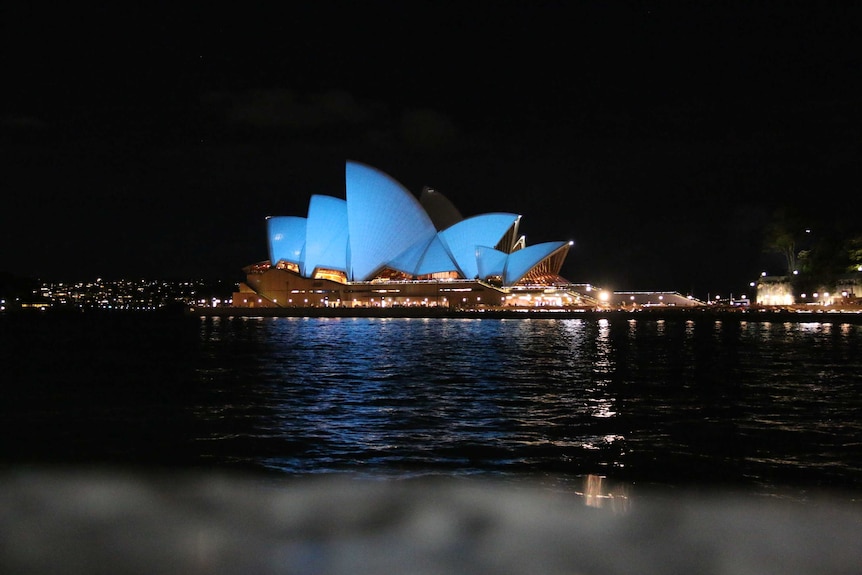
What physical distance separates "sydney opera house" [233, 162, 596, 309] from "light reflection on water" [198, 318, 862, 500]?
4203 centimetres

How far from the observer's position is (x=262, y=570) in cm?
294

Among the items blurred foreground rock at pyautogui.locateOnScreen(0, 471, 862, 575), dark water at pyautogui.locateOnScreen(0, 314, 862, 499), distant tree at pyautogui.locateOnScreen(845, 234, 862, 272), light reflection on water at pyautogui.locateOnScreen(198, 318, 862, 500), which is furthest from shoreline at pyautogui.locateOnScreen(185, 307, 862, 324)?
blurred foreground rock at pyautogui.locateOnScreen(0, 471, 862, 575)

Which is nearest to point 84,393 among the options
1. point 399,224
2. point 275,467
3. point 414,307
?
point 275,467

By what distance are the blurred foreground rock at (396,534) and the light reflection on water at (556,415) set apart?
201 centimetres

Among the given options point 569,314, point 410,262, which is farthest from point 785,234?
point 410,262

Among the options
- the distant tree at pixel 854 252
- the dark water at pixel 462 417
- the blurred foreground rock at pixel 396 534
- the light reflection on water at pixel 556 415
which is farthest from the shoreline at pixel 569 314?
the blurred foreground rock at pixel 396 534

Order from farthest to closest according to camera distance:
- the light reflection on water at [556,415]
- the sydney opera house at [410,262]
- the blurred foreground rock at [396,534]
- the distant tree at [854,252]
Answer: the sydney opera house at [410,262]
the distant tree at [854,252]
the light reflection on water at [556,415]
the blurred foreground rock at [396,534]

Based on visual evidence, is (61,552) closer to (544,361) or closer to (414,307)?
(544,361)

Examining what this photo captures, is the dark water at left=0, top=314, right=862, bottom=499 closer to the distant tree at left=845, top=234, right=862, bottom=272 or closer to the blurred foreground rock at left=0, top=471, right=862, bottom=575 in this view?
the blurred foreground rock at left=0, top=471, right=862, bottom=575

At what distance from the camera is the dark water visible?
6.55m

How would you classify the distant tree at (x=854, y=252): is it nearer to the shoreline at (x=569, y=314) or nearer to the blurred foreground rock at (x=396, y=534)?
the shoreline at (x=569, y=314)

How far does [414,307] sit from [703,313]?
2532cm

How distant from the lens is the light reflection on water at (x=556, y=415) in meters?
6.52

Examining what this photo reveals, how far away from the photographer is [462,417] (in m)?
9.84
